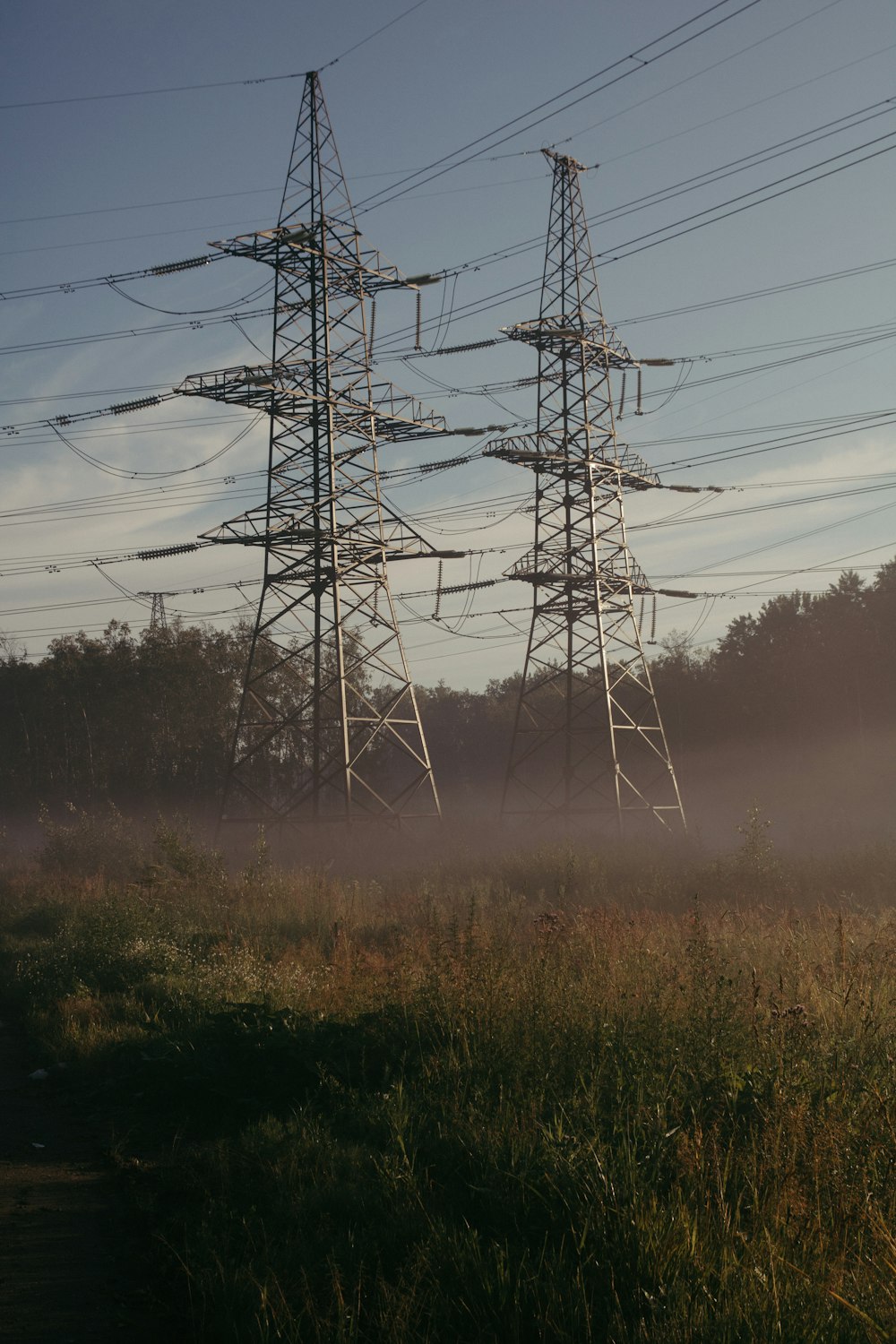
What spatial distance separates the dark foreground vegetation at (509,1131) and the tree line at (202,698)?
40.0m

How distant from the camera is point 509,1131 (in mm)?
5977

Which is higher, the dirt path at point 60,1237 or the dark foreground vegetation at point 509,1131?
the dark foreground vegetation at point 509,1131

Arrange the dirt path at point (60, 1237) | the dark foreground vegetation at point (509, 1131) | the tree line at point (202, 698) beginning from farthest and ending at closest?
1. the tree line at point (202, 698)
2. the dirt path at point (60, 1237)
3. the dark foreground vegetation at point (509, 1131)

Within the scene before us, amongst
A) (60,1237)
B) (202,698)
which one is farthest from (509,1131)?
(202,698)

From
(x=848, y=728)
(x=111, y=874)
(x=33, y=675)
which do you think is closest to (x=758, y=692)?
(x=848, y=728)

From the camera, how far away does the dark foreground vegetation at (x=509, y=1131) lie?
4344 mm

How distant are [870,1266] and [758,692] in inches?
1987

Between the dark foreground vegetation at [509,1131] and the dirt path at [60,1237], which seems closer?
the dark foreground vegetation at [509,1131]

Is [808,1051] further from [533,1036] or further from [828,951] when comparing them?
[828,951]

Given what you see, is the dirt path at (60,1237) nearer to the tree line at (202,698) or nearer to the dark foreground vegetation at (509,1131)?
the dark foreground vegetation at (509,1131)

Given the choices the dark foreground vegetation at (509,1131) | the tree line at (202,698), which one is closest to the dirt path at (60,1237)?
the dark foreground vegetation at (509,1131)

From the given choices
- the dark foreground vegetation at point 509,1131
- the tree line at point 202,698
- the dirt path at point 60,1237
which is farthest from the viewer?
the tree line at point 202,698

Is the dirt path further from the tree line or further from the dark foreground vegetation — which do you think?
the tree line

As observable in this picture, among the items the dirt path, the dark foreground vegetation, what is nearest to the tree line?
the dark foreground vegetation
